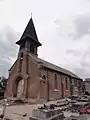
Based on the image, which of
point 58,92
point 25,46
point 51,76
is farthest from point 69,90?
point 25,46

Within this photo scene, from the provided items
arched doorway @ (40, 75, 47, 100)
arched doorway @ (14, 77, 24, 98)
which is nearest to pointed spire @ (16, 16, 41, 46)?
arched doorway @ (14, 77, 24, 98)

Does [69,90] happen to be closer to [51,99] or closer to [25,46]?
[51,99]

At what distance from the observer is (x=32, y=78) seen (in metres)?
24.1

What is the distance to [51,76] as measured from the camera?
2655 cm

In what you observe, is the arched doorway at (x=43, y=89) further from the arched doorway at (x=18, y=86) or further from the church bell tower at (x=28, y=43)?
the church bell tower at (x=28, y=43)

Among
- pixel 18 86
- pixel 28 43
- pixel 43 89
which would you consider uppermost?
pixel 28 43

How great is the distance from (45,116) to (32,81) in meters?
16.4

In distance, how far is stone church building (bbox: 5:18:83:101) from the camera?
23438 mm

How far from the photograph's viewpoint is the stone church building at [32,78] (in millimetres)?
23438

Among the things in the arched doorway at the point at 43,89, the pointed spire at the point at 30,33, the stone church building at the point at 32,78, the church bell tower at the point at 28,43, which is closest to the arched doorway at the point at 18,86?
the stone church building at the point at 32,78

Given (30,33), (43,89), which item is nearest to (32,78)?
(43,89)

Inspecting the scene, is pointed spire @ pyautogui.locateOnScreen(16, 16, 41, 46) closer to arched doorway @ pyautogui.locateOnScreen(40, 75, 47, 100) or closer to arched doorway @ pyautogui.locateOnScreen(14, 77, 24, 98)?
arched doorway @ pyautogui.locateOnScreen(14, 77, 24, 98)

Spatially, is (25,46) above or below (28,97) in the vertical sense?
above

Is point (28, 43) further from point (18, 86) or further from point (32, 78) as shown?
point (18, 86)
